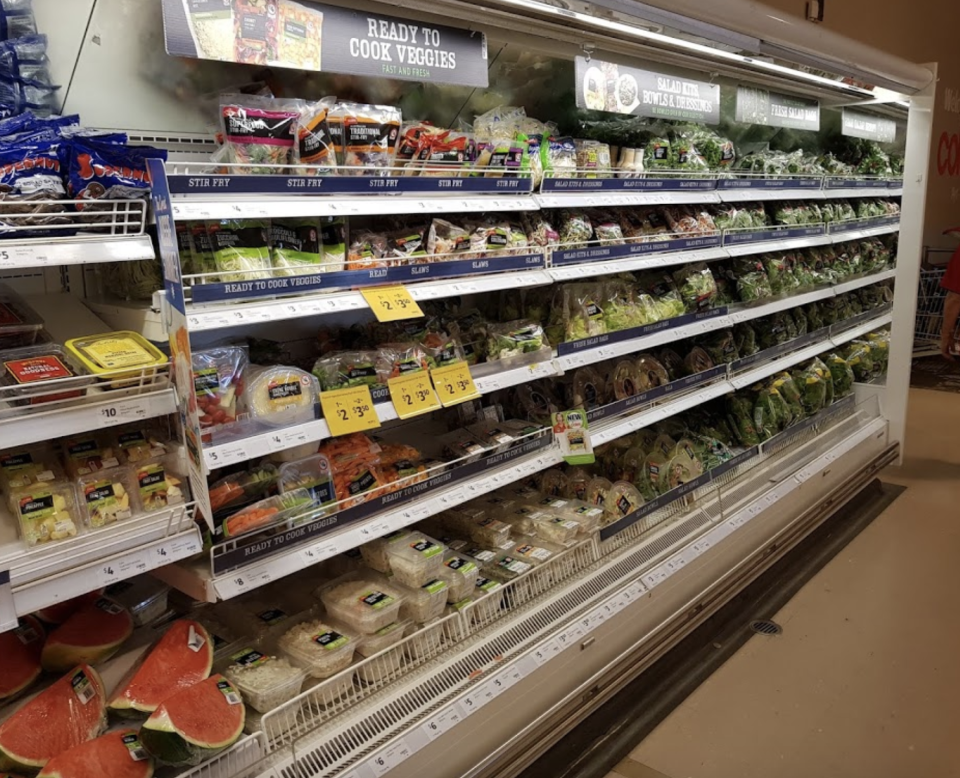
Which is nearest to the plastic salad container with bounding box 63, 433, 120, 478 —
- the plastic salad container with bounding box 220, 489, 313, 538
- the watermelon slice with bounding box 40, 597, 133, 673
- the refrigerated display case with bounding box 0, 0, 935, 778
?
the refrigerated display case with bounding box 0, 0, 935, 778

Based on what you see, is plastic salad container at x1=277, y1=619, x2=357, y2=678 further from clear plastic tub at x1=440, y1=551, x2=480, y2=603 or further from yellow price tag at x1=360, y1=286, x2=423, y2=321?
yellow price tag at x1=360, y1=286, x2=423, y2=321

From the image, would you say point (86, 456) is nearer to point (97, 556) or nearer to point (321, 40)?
point (97, 556)

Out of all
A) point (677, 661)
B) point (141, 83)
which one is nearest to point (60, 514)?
point (141, 83)

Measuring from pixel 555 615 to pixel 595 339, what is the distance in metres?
0.91

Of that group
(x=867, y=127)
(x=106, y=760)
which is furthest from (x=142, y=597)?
(x=867, y=127)

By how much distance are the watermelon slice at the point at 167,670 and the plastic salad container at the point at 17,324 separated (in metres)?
0.70

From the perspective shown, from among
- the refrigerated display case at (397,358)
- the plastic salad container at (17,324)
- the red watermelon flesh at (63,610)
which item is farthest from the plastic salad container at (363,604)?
the plastic salad container at (17,324)

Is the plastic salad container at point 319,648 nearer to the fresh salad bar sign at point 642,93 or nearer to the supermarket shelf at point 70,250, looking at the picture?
the supermarket shelf at point 70,250

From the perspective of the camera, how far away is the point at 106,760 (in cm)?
139

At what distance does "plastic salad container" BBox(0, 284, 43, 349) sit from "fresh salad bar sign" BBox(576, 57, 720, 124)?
1.58m

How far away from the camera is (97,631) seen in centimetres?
168

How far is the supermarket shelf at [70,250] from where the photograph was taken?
4.13 ft

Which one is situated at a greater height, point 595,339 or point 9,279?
point 9,279

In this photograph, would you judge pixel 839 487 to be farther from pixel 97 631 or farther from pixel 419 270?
pixel 97 631
